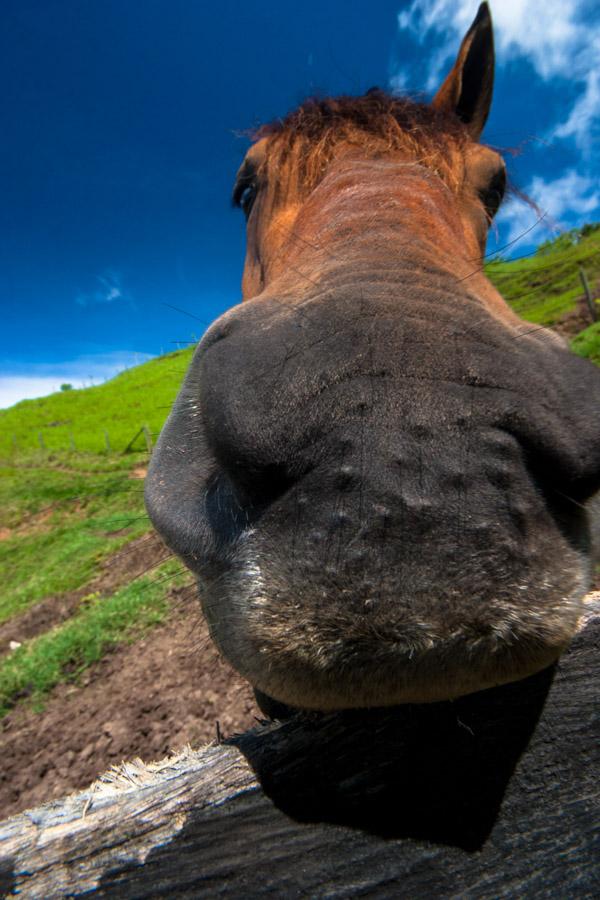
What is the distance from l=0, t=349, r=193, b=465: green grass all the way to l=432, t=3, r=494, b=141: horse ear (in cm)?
2457

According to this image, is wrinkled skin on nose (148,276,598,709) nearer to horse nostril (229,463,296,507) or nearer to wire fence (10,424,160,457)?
horse nostril (229,463,296,507)

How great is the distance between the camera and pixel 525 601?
0.94 meters

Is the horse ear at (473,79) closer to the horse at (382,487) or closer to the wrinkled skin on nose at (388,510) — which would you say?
the horse at (382,487)

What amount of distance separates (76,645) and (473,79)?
733 centimetres

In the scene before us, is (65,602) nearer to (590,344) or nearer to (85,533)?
(85,533)

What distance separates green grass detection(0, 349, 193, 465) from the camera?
108 feet

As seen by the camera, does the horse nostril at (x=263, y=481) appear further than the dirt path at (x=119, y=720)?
No

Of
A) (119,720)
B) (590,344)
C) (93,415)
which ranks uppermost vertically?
(93,415)

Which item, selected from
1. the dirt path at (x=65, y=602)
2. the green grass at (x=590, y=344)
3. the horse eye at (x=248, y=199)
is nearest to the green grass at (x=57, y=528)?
the dirt path at (x=65, y=602)

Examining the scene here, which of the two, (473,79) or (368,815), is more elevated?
(473,79)

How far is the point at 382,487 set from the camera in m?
0.94

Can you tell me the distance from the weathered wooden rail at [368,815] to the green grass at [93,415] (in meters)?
26.6


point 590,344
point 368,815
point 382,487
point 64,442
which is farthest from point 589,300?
point 64,442

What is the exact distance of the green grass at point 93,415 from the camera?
3303 centimetres
